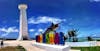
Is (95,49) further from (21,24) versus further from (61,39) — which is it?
(21,24)

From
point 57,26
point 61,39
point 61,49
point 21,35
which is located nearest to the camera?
point 61,49

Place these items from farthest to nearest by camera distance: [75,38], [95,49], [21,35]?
[21,35] < [75,38] < [95,49]

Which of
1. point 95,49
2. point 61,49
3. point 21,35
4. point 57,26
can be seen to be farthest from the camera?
point 21,35

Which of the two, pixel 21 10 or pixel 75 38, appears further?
pixel 21 10

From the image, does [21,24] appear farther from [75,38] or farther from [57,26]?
[57,26]

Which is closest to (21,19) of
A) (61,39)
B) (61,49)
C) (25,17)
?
(25,17)

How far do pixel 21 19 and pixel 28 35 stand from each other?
5124 mm

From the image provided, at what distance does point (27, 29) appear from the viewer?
7144 centimetres

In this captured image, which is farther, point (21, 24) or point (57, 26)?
point (21, 24)

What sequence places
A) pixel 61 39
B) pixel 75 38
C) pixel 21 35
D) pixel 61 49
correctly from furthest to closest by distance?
1. pixel 21 35
2. pixel 75 38
3. pixel 61 39
4. pixel 61 49

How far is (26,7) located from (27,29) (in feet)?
21.7

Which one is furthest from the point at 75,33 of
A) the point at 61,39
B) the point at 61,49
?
the point at 61,49

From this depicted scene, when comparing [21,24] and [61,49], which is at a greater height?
[21,24]

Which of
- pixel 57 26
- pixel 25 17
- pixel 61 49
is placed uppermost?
pixel 25 17
